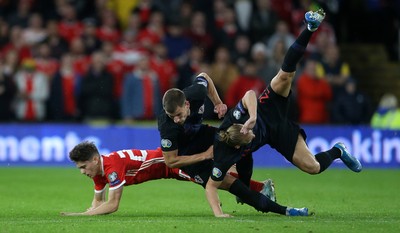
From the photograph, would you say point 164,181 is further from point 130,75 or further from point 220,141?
point 220,141

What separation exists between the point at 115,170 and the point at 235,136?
147 centimetres

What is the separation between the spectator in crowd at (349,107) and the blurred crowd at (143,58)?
20 millimetres

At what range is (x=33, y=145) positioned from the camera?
20.3 metres

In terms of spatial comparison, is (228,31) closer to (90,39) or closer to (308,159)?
(90,39)

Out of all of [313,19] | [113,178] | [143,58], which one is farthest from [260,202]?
[143,58]

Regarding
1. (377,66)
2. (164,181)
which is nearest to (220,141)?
(164,181)

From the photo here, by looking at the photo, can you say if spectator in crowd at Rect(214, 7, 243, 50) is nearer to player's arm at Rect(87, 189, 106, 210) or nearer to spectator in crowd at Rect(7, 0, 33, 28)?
spectator in crowd at Rect(7, 0, 33, 28)

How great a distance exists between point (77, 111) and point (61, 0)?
8.99ft

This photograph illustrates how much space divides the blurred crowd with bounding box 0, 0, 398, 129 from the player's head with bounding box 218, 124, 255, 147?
913 cm

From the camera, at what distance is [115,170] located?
11891 millimetres

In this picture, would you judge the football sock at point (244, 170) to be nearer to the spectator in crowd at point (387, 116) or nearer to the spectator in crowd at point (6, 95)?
the spectator in crowd at point (387, 116)

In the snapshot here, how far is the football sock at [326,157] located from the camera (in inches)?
484

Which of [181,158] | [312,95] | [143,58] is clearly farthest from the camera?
[312,95]

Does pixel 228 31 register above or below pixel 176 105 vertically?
above
